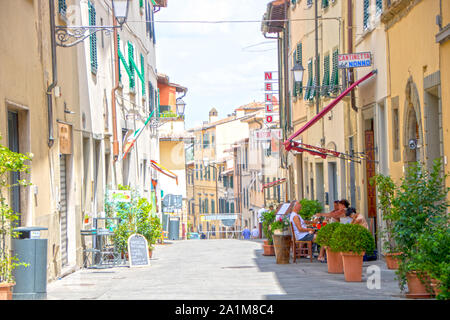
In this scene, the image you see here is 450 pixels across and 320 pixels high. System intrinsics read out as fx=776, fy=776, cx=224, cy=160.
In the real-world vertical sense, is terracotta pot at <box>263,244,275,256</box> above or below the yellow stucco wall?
below

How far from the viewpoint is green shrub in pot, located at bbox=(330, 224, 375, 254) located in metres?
11.8

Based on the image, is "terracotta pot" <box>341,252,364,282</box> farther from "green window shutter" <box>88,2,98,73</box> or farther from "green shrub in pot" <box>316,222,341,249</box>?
"green window shutter" <box>88,2,98,73</box>

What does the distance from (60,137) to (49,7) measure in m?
2.38

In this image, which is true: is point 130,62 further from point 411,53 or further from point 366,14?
point 411,53

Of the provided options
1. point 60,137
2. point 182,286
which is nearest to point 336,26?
point 60,137

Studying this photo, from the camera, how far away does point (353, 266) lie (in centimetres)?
1201

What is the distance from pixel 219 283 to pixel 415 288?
3794 millimetres

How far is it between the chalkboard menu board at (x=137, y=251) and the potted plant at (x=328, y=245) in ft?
15.9

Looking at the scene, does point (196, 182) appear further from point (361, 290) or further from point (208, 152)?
point (361, 290)

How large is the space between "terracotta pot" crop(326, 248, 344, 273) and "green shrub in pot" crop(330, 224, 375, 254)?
1.40m

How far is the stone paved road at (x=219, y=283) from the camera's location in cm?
1067

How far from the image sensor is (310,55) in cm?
2509

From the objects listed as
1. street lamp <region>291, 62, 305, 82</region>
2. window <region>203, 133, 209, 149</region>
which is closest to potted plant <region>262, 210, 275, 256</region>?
street lamp <region>291, 62, 305, 82</region>

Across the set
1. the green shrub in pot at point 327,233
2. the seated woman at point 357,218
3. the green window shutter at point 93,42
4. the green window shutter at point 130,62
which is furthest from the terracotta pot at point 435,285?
the green window shutter at point 130,62
